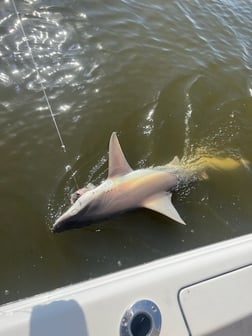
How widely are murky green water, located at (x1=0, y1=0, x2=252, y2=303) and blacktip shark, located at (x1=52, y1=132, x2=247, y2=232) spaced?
0.25 meters

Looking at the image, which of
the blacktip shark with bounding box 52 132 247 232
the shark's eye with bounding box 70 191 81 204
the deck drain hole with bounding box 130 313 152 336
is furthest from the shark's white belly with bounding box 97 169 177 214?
the deck drain hole with bounding box 130 313 152 336

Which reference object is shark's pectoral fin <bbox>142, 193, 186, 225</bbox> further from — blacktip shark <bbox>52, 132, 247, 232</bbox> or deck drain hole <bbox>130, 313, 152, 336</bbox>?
deck drain hole <bbox>130, 313, 152, 336</bbox>

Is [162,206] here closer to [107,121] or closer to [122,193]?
[122,193]

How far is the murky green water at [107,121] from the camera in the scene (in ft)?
13.8

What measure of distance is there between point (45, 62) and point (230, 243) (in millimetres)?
3909

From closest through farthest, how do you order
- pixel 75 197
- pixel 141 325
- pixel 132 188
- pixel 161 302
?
pixel 141 325 < pixel 161 302 < pixel 75 197 < pixel 132 188

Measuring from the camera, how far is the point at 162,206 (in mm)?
4410

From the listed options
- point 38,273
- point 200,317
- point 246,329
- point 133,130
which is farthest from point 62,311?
point 133,130

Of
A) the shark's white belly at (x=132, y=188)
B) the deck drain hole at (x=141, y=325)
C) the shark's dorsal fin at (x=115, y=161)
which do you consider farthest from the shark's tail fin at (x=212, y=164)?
the deck drain hole at (x=141, y=325)

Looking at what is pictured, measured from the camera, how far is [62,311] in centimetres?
214

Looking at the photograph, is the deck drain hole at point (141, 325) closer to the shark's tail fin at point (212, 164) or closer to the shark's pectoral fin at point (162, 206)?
the shark's pectoral fin at point (162, 206)

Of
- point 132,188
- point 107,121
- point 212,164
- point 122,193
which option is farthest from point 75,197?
point 212,164

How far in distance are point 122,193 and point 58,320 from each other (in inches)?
89.3

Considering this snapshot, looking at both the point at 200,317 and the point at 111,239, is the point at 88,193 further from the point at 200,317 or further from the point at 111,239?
the point at 200,317
